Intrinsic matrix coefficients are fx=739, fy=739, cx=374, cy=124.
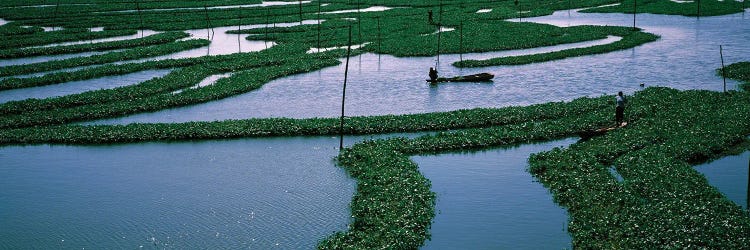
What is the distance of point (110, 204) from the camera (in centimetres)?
2659

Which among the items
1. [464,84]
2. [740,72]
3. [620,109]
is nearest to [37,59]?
[464,84]

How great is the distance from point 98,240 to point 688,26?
215ft

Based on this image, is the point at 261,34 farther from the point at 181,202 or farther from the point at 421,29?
the point at 181,202

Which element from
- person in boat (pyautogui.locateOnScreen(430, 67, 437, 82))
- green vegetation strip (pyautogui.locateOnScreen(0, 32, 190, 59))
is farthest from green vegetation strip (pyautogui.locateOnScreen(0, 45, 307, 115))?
person in boat (pyautogui.locateOnScreen(430, 67, 437, 82))

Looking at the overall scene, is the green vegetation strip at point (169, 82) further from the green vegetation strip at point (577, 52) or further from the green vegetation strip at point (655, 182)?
the green vegetation strip at point (655, 182)

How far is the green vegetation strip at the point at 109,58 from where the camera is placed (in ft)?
176

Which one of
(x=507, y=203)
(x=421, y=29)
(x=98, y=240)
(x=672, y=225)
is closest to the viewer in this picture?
(x=672, y=225)

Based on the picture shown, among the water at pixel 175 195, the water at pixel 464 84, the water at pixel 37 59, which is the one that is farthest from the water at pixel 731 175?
the water at pixel 37 59

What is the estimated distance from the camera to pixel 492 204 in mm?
25328

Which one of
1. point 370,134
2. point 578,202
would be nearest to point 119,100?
point 370,134

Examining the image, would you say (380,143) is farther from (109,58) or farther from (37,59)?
(37,59)

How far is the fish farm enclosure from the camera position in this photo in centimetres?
2312

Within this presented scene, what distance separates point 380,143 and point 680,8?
6523cm

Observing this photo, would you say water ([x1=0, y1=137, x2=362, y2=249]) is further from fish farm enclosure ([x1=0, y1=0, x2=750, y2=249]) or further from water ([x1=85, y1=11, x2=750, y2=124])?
water ([x1=85, y1=11, x2=750, y2=124])
